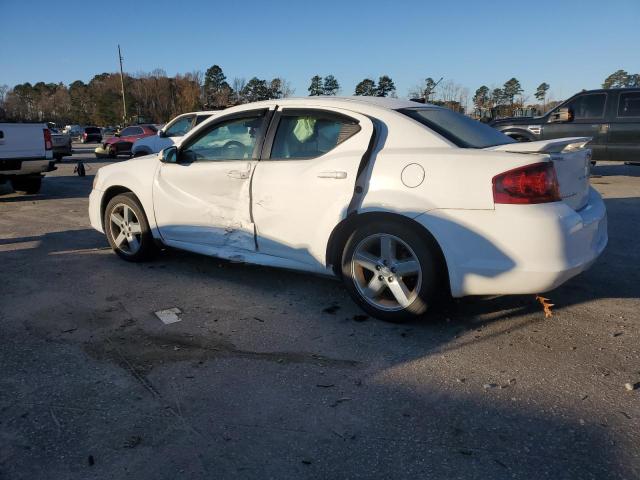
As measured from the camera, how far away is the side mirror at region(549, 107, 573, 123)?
37.3ft

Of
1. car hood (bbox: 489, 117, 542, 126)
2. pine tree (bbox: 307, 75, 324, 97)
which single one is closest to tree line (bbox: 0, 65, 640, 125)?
pine tree (bbox: 307, 75, 324, 97)

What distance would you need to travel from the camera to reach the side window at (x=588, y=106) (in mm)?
11359

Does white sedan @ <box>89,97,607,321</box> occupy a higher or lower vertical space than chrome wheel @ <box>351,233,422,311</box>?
higher

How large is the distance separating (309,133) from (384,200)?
94 cm

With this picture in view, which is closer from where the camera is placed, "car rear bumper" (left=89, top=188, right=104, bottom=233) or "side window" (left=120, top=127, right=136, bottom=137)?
"car rear bumper" (left=89, top=188, right=104, bottom=233)

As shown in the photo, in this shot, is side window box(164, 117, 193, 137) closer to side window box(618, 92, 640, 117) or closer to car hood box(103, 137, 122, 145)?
side window box(618, 92, 640, 117)

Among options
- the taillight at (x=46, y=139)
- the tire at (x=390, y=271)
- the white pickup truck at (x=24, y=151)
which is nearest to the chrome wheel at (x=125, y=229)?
the tire at (x=390, y=271)

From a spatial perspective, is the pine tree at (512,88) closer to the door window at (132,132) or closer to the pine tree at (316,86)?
the pine tree at (316,86)

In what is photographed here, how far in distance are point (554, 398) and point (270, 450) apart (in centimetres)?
150

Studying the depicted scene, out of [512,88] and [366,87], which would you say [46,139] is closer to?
[366,87]

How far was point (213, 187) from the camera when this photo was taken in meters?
4.48

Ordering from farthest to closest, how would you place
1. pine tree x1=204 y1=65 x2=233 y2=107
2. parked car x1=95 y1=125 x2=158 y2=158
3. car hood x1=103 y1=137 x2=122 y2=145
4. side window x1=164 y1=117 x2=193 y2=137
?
pine tree x1=204 y1=65 x2=233 y2=107
car hood x1=103 y1=137 x2=122 y2=145
parked car x1=95 y1=125 x2=158 y2=158
side window x1=164 y1=117 x2=193 y2=137

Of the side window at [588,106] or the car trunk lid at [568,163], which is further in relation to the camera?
the side window at [588,106]

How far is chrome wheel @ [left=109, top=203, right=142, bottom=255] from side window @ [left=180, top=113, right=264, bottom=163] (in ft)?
3.13
